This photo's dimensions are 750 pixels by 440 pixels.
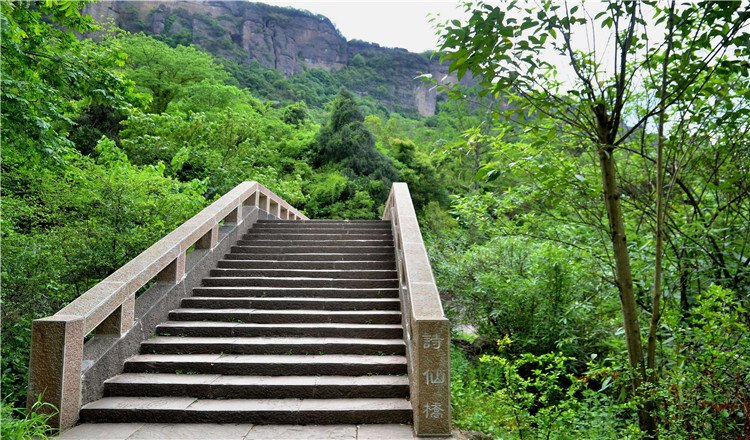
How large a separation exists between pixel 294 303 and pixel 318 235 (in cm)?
291

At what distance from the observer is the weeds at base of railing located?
324cm

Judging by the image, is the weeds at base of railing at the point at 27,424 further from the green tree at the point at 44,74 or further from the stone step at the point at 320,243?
the stone step at the point at 320,243

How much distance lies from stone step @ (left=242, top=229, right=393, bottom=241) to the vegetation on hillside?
126 cm

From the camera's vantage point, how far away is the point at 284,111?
86.4 feet

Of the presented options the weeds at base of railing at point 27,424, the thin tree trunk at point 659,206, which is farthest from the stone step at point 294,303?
the thin tree trunk at point 659,206

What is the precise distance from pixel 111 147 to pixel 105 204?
3.74 metres

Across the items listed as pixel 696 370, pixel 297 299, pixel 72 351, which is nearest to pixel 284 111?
pixel 297 299

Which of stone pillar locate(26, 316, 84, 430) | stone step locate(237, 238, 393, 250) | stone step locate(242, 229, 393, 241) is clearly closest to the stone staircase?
stone pillar locate(26, 316, 84, 430)

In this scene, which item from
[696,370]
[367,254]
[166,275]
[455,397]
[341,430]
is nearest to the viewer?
[696,370]

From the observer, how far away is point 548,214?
4113 millimetres

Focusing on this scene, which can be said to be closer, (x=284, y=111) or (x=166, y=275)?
(x=166, y=275)

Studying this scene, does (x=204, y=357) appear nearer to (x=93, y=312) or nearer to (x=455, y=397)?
(x=93, y=312)

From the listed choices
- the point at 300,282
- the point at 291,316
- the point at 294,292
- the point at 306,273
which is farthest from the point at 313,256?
the point at 291,316

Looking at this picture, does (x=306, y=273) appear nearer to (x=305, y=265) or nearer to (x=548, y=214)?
(x=305, y=265)
